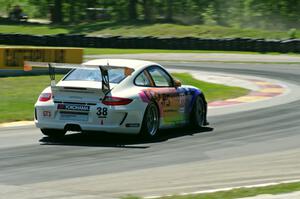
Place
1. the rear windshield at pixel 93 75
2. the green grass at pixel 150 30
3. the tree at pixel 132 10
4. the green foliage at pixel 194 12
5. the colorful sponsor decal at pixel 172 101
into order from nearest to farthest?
the rear windshield at pixel 93 75
the colorful sponsor decal at pixel 172 101
the green grass at pixel 150 30
the green foliage at pixel 194 12
the tree at pixel 132 10

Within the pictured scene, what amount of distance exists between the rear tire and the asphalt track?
0.19m

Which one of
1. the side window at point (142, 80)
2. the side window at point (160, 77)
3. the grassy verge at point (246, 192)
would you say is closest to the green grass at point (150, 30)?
the side window at point (160, 77)

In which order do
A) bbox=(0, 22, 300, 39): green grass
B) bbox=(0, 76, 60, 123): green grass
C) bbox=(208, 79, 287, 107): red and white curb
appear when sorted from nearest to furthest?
bbox=(0, 76, 60, 123): green grass, bbox=(208, 79, 287, 107): red and white curb, bbox=(0, 22, 300, 39): green grass

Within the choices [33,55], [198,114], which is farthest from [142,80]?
[33,55]

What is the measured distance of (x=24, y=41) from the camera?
46.3 metres

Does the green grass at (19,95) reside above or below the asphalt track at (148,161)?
below

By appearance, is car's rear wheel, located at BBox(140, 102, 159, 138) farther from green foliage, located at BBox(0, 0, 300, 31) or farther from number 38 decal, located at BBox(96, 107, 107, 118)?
green foliage, located at BBox(0, 0, 300, 31)

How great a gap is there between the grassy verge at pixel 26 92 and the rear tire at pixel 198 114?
134 inches

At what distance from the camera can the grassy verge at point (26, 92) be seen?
52.4 ft

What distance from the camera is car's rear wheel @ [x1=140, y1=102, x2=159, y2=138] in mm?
12062

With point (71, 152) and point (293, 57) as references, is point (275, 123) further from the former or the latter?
point (293, 57)

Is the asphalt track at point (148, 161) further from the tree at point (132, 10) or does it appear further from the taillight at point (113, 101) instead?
the tree at point (132, 10)

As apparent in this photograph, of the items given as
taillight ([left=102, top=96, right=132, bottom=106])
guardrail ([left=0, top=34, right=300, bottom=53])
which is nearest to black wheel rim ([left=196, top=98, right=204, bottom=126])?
taillight ([left=102, top=96, right=132, bottom=106])

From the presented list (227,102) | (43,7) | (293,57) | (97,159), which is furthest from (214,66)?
(43,7)
